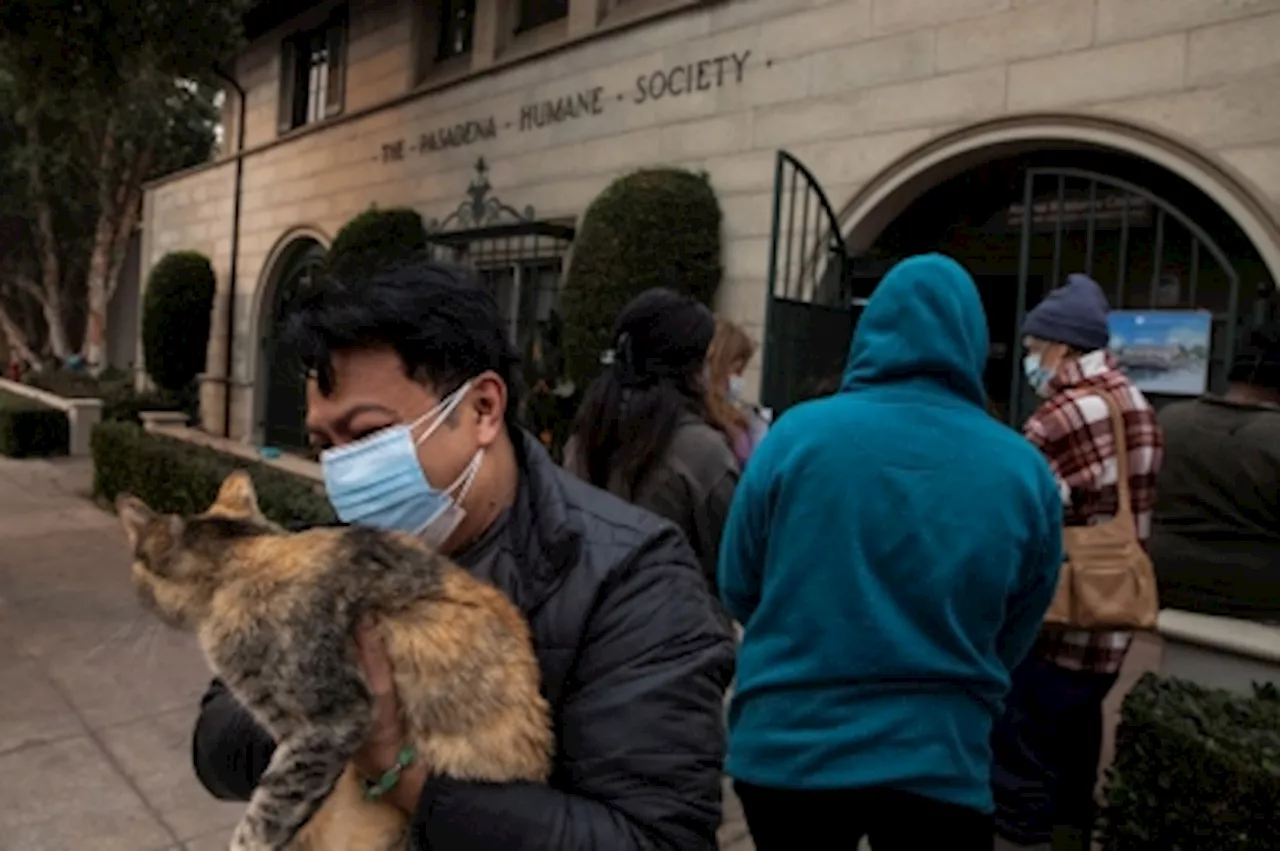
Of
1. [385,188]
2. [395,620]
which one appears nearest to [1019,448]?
[395,620]

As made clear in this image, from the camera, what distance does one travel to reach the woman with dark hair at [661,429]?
115 inches

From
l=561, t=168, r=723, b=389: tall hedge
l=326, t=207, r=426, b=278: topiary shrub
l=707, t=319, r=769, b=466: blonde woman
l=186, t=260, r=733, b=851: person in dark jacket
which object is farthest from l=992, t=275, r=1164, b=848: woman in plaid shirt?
l=326, t=207, r=426, b=278: topiary shrub

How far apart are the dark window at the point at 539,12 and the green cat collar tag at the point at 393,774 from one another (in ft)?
32.8

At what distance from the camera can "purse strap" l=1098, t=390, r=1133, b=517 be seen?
3.09 m

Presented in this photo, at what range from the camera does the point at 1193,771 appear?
2883 mm

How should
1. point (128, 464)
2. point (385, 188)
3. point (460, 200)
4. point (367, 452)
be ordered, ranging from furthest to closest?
point (385, 188), point (460, 200), point (128, 464), point (367, 452)

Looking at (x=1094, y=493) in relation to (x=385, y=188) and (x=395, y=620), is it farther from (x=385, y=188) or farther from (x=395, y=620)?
(x=385, y=188)

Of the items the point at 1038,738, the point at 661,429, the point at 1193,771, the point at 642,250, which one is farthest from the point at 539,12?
the point at 1193,771

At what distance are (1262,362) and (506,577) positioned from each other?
3.19 m

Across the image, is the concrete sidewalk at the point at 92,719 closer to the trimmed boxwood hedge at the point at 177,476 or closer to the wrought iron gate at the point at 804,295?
the trimmed boxwood hedge at the point at 177,476

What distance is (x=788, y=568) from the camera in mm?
2113

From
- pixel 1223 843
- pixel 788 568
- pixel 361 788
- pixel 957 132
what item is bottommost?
pixel 1223 843

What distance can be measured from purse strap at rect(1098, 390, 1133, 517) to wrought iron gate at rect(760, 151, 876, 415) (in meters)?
2.32

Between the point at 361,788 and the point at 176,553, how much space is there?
16.5 inches
